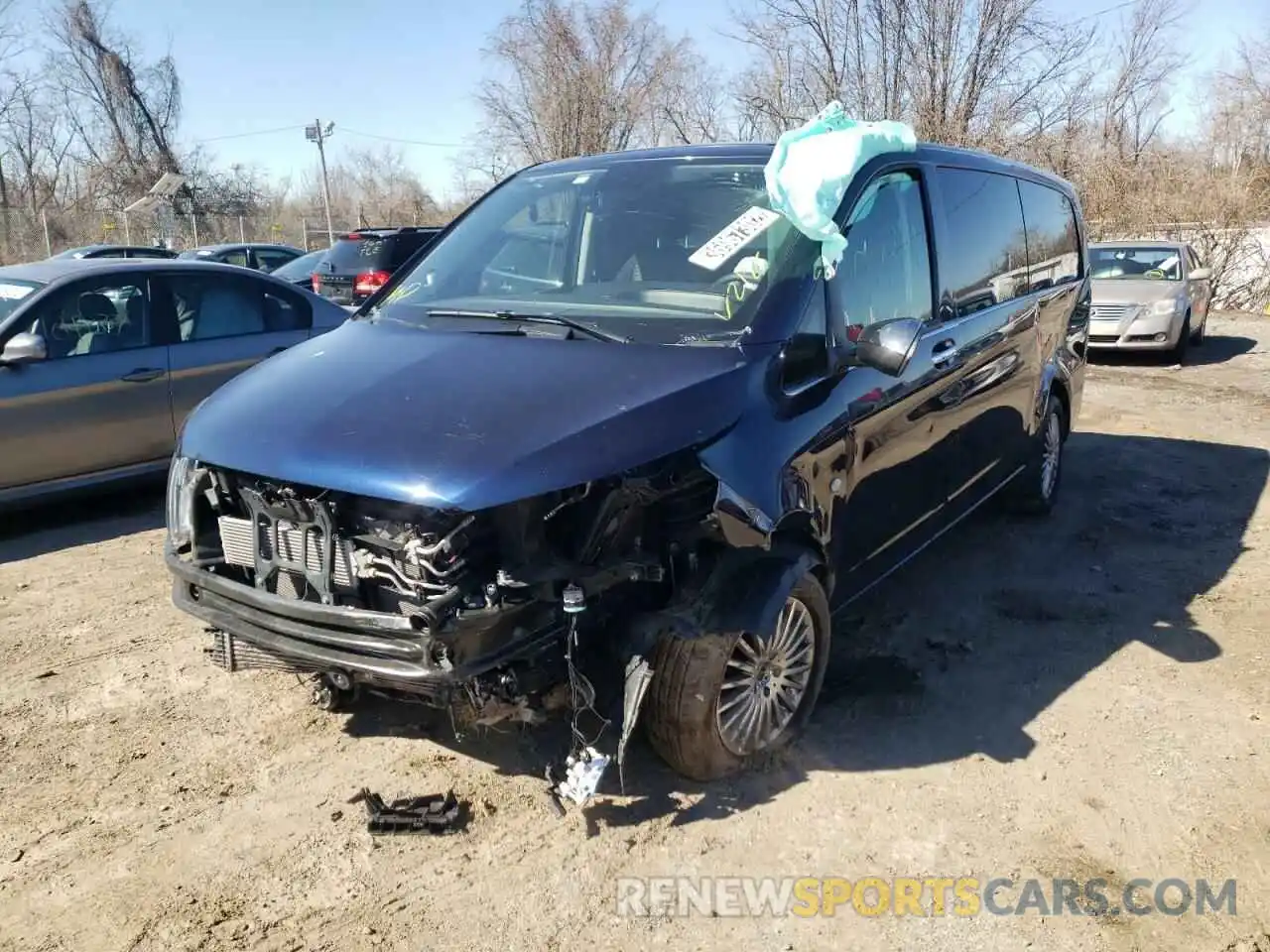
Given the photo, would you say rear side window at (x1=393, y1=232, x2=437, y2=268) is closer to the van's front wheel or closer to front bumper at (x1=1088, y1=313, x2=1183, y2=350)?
front bumper at (x1=1088, y1=313, x2=1183, y2=350)

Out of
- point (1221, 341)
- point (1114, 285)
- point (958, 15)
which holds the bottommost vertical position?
point (1221, 341)

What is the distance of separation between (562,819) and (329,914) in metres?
0.74

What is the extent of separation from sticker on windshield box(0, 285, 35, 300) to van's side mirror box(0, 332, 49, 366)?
524 millimetres

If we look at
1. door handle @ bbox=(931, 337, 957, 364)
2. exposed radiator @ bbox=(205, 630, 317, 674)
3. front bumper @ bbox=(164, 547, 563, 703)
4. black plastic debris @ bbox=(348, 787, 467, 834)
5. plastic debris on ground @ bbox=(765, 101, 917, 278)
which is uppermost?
plastic debris on ground @ bbox=(765, 101, 917, 278)

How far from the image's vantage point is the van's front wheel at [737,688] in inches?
118

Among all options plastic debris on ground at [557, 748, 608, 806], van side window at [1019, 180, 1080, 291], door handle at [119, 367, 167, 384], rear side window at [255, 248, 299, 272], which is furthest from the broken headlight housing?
rear side window at [255, 248, 299, 272]

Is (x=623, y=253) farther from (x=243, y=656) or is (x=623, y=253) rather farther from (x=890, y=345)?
(x=243, y=656)

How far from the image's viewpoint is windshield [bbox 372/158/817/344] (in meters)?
3.39

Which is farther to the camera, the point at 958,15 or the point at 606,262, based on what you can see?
the point at 958,15

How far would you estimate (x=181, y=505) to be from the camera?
3.25 m

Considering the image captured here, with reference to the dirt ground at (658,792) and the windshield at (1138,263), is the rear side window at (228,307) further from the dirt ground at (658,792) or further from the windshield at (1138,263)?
the windshield at (1138,263)

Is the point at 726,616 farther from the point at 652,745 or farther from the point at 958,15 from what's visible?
the point at 958,15

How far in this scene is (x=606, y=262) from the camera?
3.81 metres

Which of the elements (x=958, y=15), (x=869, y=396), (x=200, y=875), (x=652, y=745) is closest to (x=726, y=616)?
(x=652, y=745)
